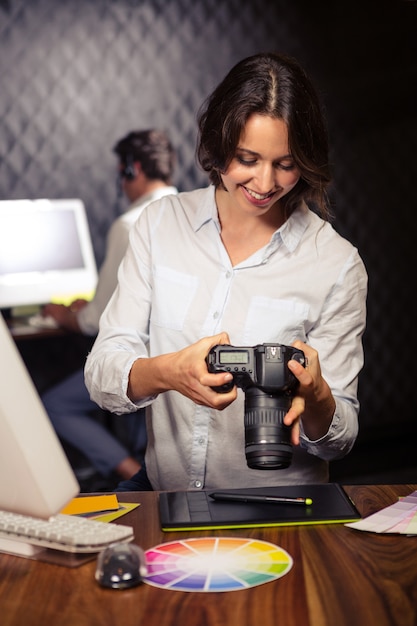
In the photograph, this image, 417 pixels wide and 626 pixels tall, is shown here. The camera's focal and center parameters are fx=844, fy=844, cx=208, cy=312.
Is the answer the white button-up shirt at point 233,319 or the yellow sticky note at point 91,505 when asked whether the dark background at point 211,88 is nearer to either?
the white button-up shirt at point 233,319

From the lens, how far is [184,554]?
1.30 metres

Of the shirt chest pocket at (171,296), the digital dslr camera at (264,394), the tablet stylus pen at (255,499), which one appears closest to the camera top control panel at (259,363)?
the digital dslr camera at (264,394)

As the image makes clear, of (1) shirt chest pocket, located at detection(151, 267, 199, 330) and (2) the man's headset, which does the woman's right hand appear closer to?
(1) shirt chest pocket, located at detection(151, 267, 199, 330)

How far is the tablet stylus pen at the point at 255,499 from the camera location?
149 centimetres

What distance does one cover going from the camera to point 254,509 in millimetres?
1472

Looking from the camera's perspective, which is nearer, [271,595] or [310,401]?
[271,595]

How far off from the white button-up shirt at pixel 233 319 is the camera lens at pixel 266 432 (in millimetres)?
422

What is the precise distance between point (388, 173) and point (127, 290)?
357cm

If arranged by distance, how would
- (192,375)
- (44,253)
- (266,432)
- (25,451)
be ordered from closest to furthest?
(25,451), (266,432), (192,375), (44,253)

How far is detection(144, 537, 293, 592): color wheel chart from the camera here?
1197 millimetres

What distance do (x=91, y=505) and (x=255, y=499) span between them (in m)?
0.30

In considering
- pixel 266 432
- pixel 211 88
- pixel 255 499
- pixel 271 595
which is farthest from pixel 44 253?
pixel 271 595

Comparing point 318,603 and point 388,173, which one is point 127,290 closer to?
point 318,603

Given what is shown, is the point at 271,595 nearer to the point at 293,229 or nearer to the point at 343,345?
the point at 343,345
